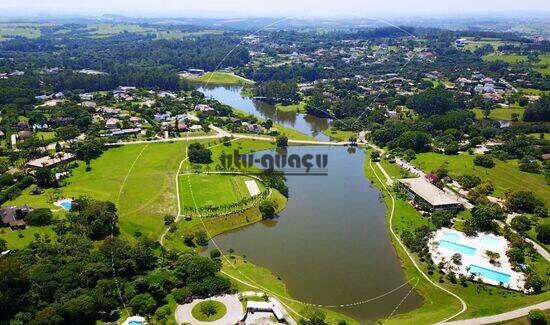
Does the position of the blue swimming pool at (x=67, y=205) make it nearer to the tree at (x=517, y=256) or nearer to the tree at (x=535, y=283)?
the tree at (x=517, y=256)

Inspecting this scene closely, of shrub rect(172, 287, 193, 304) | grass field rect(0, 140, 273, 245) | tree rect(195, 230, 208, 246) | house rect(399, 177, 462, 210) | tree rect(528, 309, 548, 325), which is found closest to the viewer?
tree rect(528, 309, 548, 325)

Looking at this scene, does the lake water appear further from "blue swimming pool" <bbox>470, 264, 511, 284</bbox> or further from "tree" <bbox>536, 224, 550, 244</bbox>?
"tree" <bbox>536, 224, 550, 244</bbox>

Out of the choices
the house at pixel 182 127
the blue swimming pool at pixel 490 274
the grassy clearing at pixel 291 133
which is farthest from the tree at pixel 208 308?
the grassy clearing at pixel 291 133

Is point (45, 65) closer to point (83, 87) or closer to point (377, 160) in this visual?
point (83, 87)

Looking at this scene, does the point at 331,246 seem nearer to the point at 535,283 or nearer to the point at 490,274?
the point at 490,274

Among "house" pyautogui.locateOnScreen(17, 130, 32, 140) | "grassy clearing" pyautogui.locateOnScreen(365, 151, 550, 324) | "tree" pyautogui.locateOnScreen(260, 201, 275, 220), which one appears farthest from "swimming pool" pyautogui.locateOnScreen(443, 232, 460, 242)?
"house" pyautogui.locateOnScreen(17, 130, 32, 140)

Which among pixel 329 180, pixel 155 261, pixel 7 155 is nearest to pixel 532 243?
pixel 329 180

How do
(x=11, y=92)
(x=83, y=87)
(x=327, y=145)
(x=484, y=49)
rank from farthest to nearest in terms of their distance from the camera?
(x=484, y=49) < (x=83, y=87) < (x=11, y=92) < (x=327, y=145)
